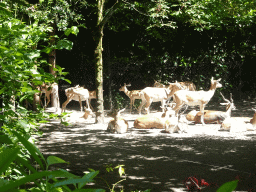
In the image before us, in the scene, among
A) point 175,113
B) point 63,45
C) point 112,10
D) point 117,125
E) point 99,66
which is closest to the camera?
point 63,45

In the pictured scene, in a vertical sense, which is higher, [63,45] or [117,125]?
[63,45]

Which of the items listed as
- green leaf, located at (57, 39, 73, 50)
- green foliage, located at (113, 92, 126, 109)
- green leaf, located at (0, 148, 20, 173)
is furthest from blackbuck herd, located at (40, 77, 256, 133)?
green leaf, located at (0, 148, 20, 173)

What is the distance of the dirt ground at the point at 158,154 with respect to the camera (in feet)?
15.1

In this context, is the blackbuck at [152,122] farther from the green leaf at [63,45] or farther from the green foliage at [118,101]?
the green leaf at [63,45]

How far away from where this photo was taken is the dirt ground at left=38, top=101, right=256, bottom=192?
4.60 meters

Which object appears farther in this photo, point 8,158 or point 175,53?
point 175,53

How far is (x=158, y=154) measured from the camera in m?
6.29

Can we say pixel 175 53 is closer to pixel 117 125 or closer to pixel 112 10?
pixel 112 10

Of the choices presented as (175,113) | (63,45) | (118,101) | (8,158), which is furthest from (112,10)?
(8,158)

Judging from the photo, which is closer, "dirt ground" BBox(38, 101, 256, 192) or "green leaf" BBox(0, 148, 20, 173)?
"green leaf" BBox(0, 148, 20, 173)

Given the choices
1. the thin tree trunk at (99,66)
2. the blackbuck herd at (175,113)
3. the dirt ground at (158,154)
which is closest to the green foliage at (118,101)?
the blackbuck herd at (175,113)

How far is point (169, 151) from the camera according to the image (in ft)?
21.4

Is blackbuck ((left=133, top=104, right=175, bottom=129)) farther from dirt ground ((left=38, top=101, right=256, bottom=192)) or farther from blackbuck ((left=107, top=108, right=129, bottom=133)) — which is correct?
blackbuck ((left=107, top=108, right=129, bottom=133))

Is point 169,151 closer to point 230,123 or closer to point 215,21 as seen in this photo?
point 230,123
